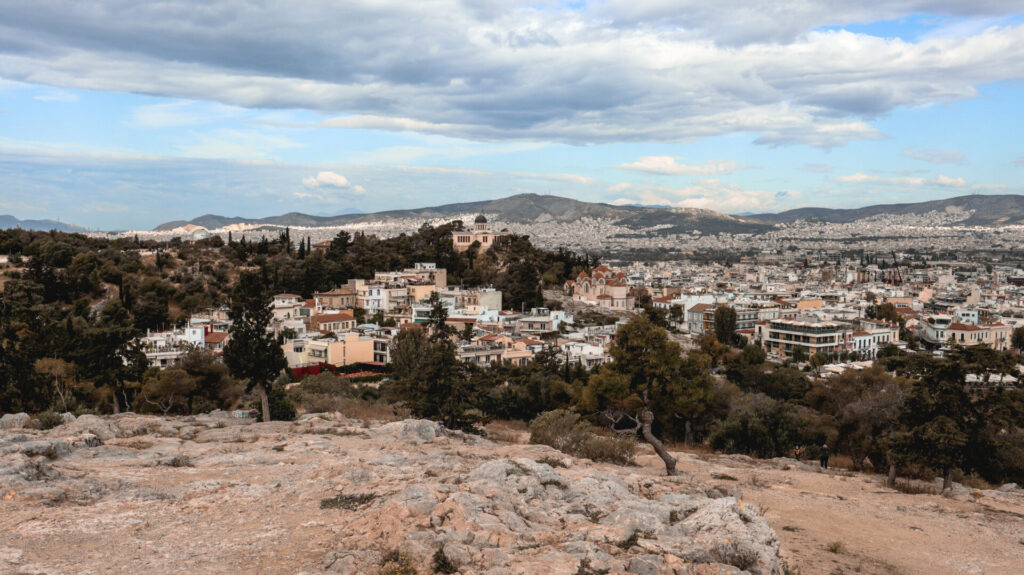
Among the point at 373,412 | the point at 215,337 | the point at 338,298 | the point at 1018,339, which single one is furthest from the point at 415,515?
the point at 1018,339

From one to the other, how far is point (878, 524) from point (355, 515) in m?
7.96

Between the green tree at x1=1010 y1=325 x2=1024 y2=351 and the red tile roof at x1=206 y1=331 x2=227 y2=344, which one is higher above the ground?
the red tile roof at x1=206 y1=331 x2=227 y2=344

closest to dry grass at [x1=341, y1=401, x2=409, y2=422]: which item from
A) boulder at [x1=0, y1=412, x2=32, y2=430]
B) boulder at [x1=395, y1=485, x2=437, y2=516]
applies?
boulder at [x1=0, y1=412, x2=32, y2=430]

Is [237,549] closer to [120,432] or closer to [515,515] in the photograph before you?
[515,515]

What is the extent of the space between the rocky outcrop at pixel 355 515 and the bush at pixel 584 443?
145 inches

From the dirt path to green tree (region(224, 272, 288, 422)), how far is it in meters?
9.58

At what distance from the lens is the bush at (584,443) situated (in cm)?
1437

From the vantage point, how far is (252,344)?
56.5 feet

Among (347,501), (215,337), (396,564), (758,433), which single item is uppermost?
(396,564)

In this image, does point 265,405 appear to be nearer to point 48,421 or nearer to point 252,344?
point 252,344

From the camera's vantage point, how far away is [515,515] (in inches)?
281

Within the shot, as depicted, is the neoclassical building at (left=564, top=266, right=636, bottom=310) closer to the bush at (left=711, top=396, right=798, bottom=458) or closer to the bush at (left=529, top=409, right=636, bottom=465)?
the bush at (left=711, top=396, right=798, bottom=458)

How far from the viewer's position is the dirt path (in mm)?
8688

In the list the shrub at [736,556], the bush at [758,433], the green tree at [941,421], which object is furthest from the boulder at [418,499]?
the bush at [758,433]
